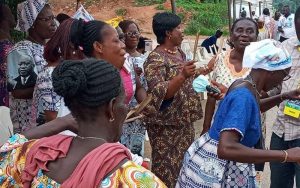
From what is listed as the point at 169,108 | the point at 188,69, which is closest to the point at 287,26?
the point at 169,108

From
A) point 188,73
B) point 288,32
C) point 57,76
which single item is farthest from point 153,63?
point 288,32

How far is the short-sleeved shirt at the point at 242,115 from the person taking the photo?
8.30ft

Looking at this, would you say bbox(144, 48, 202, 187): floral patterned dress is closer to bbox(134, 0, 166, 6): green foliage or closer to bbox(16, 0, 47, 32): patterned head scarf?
bbox(16, 0, 47, 32): patterned head scarf

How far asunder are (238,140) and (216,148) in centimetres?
24

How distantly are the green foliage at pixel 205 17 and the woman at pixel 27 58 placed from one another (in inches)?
846

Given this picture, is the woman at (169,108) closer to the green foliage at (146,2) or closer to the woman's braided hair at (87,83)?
the woman's braided hair at (87,83)

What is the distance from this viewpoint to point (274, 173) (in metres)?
3.97

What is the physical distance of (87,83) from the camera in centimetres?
173

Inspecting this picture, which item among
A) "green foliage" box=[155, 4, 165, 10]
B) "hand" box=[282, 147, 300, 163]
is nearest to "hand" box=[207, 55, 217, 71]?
"hand" box=[282, 147, 300, 163]

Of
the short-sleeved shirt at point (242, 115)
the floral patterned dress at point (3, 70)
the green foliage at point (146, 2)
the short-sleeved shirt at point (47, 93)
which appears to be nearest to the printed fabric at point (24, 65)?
the floral patterned dress at point (3, 70)

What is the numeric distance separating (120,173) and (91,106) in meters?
0.28

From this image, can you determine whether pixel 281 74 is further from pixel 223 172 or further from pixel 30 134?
pixel 30 134

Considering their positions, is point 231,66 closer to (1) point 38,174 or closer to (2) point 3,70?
(2) point 3,70

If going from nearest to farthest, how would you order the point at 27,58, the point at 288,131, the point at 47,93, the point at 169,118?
the point at 47,93 < the point at 27,58 < the point at 288,131 < the point at 169,118
